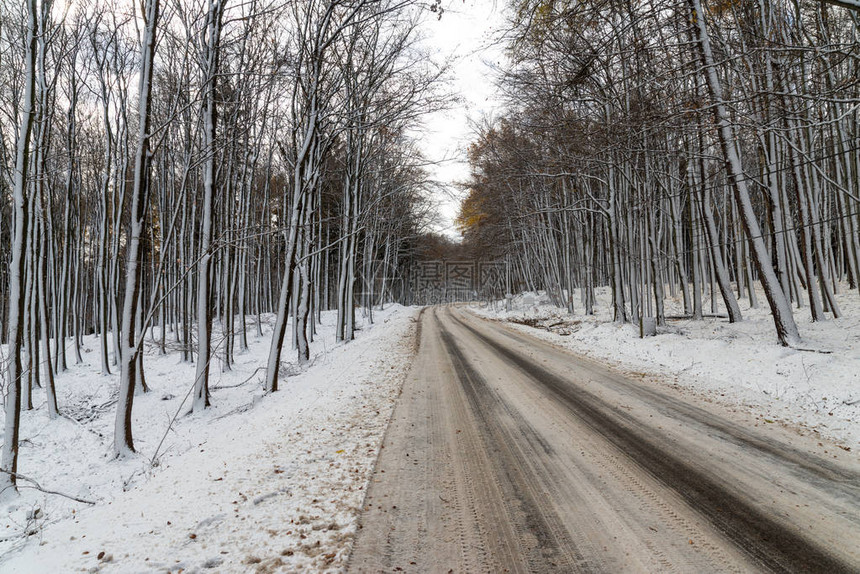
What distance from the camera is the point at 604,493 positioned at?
332 cm

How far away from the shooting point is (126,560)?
2629 millimetres

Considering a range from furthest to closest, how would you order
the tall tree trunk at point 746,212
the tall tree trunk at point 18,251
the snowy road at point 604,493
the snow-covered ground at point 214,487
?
the tall tree trunk at point 746,212 → the tall tree trunk at point 18,251 → the snow-covered ground at point 214,487 → the snowy road at point 604,493

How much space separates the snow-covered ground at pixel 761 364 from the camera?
549 centimetres

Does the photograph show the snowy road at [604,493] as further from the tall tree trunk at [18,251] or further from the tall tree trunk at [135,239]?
the tall tree trunk at [18,251]

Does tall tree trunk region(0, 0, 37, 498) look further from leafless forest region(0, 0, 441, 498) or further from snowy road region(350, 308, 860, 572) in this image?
snowy road region(350, 308, 860, 572)

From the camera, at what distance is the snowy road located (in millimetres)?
2518

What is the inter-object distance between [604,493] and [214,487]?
3.51 meters

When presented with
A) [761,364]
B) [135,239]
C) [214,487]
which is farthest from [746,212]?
[135,239]

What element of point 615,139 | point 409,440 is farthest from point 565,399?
point 615,139

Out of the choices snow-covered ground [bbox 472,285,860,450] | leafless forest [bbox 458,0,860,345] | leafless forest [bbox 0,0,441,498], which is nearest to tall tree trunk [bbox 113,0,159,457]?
leafless forest [bbox 0,0,441,498]

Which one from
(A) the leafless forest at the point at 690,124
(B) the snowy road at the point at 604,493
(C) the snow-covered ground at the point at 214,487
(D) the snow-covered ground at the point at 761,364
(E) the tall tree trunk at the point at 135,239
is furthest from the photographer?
(A) the leafless forest at the point at 690,124

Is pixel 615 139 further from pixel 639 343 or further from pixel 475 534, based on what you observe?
pixel 475 534

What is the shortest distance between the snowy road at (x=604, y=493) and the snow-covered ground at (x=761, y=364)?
953 mm

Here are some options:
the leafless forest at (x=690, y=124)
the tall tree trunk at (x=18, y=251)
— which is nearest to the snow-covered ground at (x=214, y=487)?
the tall tree trunk at (x=18, y=251)
